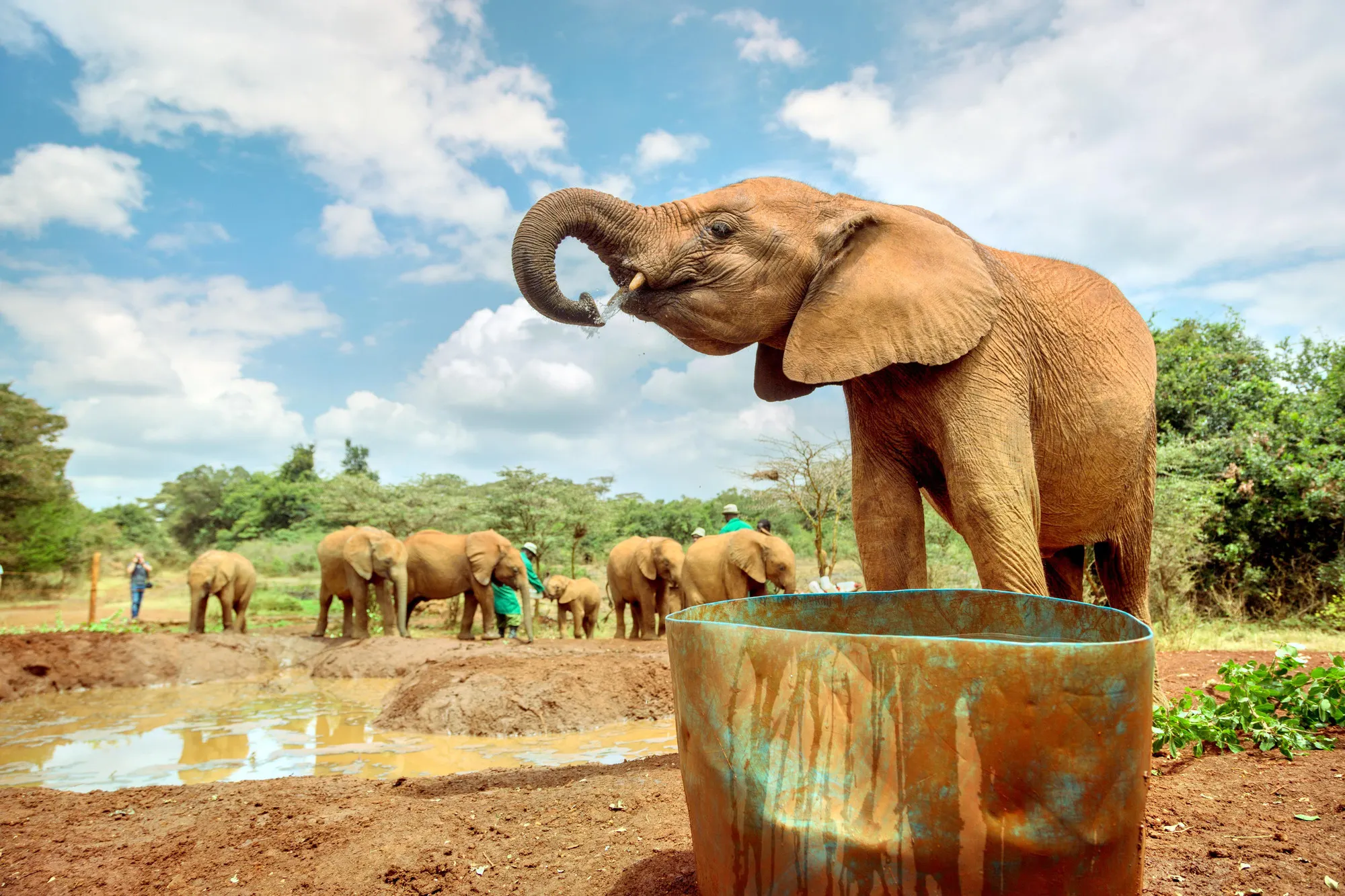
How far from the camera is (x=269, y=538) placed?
44000 millimetres

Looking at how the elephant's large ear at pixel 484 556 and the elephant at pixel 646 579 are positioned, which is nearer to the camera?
the elephant's large ear at pixel 484 556

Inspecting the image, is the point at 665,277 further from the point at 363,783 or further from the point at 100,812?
the point at 100,812

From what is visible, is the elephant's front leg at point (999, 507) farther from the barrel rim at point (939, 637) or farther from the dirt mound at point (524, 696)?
Result: the dirt mound at point (524, 696)

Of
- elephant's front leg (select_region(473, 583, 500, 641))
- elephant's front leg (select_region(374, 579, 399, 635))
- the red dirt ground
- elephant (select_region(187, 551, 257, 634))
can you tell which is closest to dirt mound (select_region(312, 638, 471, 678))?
elephant's front leg (select_region(374, 579, 399, 635))

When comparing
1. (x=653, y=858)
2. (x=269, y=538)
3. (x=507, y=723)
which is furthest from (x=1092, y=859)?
(x=269, y=538)

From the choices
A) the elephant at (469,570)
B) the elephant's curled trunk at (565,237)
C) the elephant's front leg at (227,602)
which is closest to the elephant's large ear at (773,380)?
the elephant's curled trunk at (565,237)

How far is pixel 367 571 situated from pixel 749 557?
729 cm

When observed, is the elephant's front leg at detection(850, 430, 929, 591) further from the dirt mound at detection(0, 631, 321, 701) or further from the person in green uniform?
the dirt mound at detection(0, 631, 321, 701)

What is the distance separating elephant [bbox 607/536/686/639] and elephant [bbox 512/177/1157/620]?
1238cm

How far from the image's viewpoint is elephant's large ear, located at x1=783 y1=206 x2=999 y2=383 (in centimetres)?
355

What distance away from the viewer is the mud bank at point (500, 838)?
2596mm

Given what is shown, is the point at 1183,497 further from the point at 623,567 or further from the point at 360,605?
the point at 360,605

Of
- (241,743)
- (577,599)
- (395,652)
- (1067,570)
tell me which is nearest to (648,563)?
(577,599)

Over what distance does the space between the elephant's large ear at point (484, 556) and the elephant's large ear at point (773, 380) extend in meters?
12.7
